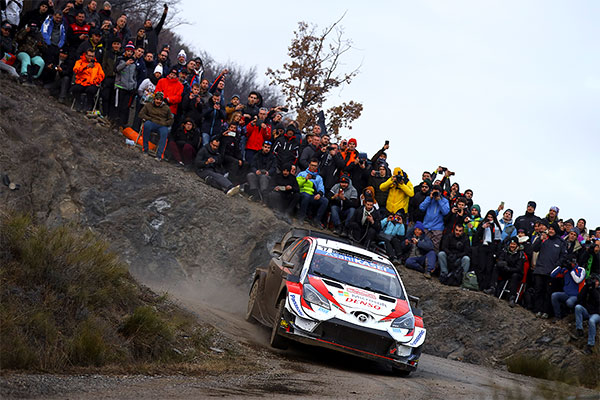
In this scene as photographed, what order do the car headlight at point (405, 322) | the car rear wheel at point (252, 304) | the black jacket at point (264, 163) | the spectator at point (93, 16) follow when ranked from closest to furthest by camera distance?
the car headlight at point (405, 322) < the car rear wheel at point (252, 304) < the spectator at point (93, 16) < the black jacket at point (264, 163)

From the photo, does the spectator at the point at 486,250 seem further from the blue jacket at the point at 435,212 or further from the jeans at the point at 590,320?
the jeans at the point at 590,320

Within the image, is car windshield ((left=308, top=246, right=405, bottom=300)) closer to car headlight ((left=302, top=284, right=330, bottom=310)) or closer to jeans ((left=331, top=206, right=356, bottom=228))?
car headlight ((left=302, top=284, right=330, bottom=310))

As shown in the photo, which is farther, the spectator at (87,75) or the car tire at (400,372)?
the spectator at (87,75)

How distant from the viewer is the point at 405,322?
10484mm

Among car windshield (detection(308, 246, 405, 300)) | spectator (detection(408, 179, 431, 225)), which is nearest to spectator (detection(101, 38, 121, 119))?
spectator (detection(408, 179, 431, 225))

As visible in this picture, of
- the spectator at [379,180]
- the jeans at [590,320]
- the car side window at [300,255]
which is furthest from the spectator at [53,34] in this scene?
the jeans at [590,320]

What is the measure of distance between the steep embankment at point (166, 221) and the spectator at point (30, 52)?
44 cm

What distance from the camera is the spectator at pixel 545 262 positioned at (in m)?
16.8

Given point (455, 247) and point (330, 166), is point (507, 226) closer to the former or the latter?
point (455, 247)

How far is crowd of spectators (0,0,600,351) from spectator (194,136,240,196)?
0.10ft

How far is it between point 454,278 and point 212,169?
697 centimetres

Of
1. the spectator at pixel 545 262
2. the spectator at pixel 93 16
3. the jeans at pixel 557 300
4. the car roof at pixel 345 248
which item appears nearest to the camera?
the car roof at pixel 345 248

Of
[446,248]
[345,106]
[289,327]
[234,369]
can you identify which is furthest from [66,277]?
[345,106]

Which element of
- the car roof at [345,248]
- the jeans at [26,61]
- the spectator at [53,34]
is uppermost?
the spectator at [53,34]
